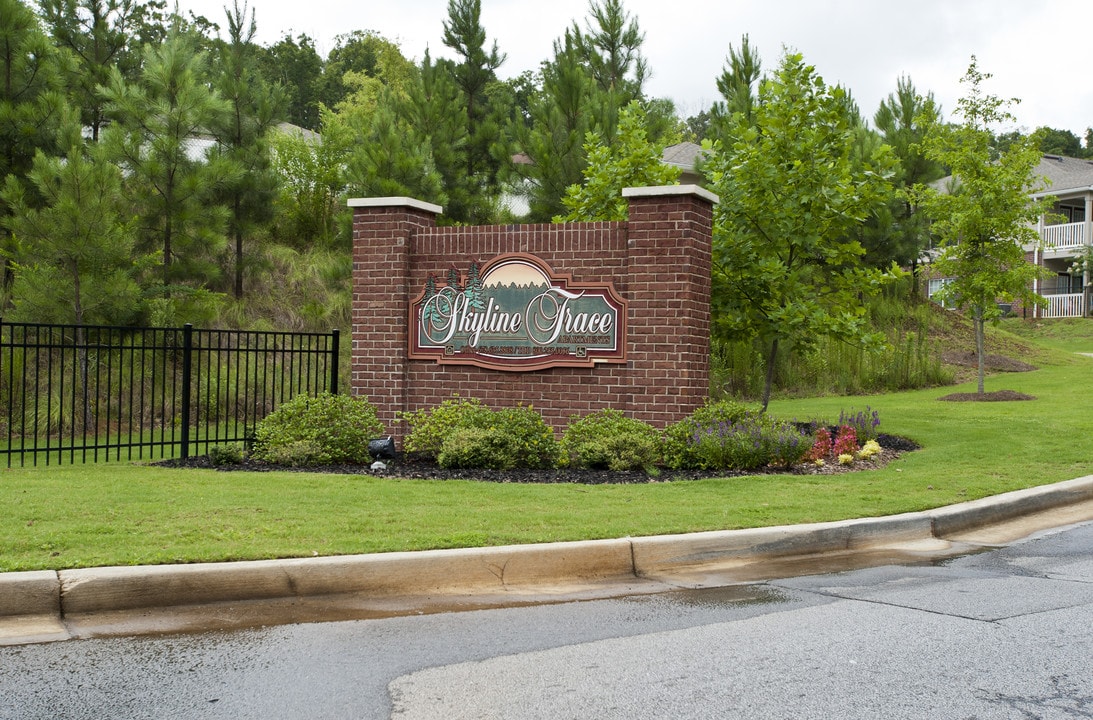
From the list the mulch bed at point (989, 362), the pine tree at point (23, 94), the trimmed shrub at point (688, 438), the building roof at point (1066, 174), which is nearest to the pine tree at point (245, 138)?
the pine tree at point (23, 94)

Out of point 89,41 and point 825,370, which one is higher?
point 89,41

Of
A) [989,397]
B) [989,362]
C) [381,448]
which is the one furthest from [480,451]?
[989,362]

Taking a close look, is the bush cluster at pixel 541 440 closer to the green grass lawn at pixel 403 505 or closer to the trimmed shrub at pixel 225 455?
the trimmed shrub at pixel 225 455

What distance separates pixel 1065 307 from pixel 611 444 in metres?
39.9

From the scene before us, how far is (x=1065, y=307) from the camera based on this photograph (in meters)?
43.3

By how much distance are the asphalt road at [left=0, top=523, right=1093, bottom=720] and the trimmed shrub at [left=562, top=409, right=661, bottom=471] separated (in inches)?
168

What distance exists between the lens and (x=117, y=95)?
16281 mm

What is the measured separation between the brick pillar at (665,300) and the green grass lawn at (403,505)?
1.55 metres

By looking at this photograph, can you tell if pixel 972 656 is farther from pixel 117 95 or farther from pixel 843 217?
Answer: pixel 117 95

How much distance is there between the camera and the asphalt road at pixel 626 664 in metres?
4.18

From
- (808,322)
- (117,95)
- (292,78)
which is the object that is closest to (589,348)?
(808,322)

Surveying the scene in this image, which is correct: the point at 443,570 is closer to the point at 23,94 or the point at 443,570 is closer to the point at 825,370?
the point at 23,94

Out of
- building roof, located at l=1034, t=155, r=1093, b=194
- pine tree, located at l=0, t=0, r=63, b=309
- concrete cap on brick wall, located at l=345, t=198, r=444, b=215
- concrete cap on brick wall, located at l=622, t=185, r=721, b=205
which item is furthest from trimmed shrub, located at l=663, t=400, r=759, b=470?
building roof, located at l=1034, t=155, r=1093, b=194

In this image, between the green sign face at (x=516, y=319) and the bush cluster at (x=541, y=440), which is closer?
the bush cluster at (x=541, y=440)
